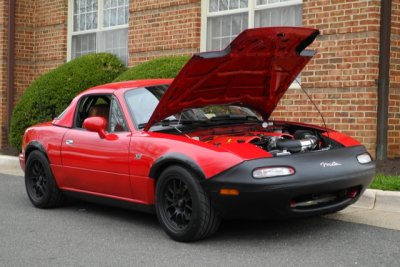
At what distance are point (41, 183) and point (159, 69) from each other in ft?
Result: 11.7

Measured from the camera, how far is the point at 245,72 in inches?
249

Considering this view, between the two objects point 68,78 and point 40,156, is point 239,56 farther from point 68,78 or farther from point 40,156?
point 68,78

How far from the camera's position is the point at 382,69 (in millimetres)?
8742

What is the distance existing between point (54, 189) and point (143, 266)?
274 cm

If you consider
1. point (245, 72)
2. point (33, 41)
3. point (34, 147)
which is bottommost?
point (34, 147)

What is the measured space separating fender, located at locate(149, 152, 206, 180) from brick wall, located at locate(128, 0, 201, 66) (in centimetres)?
592

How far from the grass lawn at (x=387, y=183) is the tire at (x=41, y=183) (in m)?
3.71

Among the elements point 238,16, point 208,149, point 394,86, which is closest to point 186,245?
point 208,149

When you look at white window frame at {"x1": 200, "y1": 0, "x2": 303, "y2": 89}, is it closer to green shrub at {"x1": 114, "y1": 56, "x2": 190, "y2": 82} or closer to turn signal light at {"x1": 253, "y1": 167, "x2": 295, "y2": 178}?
green shrub at {"x1": 114, "y1": 56, "x2": 190, "y2": 82}

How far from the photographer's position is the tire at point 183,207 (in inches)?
211

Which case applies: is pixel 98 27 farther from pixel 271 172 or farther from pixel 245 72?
pixel 271 172

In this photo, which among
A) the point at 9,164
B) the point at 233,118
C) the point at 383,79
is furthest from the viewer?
the point at 9,164

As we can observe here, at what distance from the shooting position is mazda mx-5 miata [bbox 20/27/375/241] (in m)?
5.27

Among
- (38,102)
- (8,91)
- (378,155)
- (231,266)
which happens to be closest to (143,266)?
(231,266)
